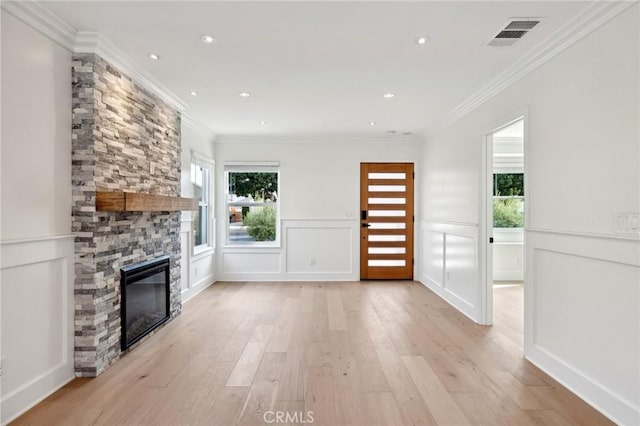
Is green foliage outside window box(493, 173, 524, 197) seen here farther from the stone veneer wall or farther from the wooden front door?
the stone veneer wall

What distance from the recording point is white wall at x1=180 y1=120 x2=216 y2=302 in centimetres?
464

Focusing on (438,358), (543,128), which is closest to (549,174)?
(543,128)

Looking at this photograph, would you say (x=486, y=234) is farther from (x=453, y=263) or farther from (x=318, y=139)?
(x=318, y=139)

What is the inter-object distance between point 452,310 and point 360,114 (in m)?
2.75

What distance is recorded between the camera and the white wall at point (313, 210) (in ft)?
19.8

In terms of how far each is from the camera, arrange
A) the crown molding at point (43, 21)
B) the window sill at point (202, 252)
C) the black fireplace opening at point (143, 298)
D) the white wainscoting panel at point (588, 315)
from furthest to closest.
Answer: the window sill at point (202, 252) → the black fireplace opening at point (143, 298) → the crown molding at point (43, 21) → the white wainscoting panel at point (588, 315)

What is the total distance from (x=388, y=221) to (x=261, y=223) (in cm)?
224

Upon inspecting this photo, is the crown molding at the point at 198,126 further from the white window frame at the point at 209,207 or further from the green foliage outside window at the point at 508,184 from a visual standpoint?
the green foliage outside window at the point at 508,184

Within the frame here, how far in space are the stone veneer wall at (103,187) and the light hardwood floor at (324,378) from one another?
335mm

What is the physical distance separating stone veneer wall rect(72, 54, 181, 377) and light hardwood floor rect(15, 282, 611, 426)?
0.34 metres

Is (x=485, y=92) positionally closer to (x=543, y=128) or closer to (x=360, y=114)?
(x=543, y=128)

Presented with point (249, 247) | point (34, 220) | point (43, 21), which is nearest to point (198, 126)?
point (249, 247)

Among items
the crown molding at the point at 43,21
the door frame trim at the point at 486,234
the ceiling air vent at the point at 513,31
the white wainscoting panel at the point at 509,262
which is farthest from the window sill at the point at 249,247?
the ceiling air vent at the point at 513,31

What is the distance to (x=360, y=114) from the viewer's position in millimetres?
4543
